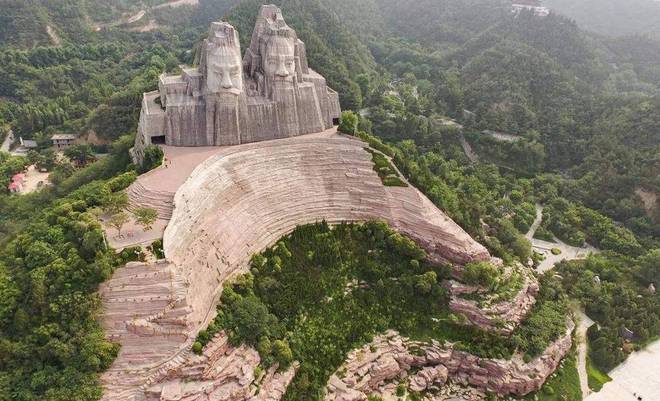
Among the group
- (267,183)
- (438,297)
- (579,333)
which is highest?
(267,183)

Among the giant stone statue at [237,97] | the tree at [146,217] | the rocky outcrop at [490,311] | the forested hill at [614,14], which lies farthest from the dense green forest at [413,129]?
the forested hill at [614,14]

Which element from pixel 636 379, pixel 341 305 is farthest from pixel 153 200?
pixel 636 379

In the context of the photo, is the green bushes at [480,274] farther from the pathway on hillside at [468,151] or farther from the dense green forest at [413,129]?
the pathway on hillside at [468,151]

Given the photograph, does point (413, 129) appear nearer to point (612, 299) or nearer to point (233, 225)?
point (612, 299)

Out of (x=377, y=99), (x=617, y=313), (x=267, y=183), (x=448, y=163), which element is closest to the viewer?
(x=267, y=183)

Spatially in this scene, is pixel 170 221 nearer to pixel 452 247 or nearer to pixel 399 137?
pixel 452 247

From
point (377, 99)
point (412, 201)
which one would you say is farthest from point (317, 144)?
point (377, 99)

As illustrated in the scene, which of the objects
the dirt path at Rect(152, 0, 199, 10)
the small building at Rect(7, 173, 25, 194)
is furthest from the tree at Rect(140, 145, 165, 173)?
the dirt path at Rect(152, 0, 199, 10)
